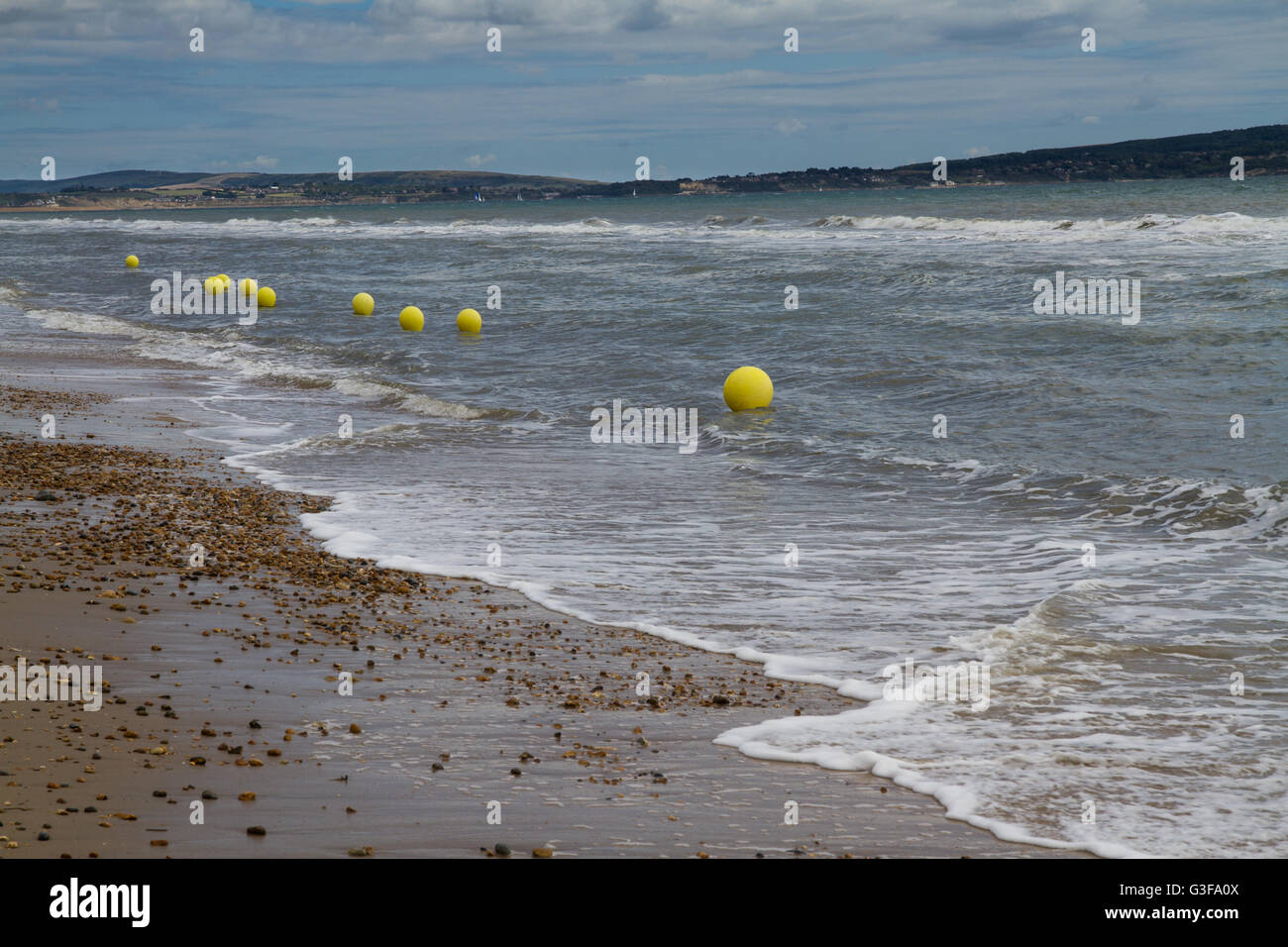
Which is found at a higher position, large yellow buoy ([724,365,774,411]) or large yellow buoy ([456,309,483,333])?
large yellow buoy ([456,309,483,333])

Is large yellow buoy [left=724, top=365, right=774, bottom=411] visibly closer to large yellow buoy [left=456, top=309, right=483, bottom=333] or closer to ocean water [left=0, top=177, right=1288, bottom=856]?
ocean water [left=0, top=177, right=1288, bottom=856]

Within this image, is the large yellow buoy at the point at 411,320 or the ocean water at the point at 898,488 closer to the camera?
the ocean water at the point at 898,488

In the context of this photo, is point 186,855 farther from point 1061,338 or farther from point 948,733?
point 1061,338

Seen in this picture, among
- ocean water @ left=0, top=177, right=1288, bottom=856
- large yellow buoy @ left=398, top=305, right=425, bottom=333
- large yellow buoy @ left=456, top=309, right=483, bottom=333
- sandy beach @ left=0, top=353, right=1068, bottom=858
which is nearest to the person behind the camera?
sandy beach @ left=0, top=353, right=1068, bottom=858

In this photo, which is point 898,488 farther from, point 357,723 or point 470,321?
point 470,321

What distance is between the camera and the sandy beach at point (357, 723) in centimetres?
442

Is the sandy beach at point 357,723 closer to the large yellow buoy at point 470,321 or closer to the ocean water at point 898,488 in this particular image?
the ocean water at point 898,488

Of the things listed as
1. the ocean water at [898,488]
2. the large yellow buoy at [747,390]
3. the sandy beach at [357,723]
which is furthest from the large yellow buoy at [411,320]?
the sandy beach at [357,723]

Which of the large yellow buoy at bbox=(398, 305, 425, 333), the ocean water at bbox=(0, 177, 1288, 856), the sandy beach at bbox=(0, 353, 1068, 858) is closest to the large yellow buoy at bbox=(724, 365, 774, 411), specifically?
the ocean water at bbox=(0, 177, 1288, 856)

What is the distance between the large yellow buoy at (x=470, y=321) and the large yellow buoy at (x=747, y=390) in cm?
1025

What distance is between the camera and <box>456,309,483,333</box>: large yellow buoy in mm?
24734

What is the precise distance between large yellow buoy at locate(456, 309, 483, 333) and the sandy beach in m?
15.8

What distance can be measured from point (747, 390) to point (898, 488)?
14.4ft

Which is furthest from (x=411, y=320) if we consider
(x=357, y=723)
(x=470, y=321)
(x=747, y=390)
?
(x=357, y=723)
